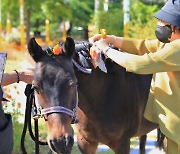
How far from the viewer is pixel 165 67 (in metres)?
3.75

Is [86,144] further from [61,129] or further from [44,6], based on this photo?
[44,6]

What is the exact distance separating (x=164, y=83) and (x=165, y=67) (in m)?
0.35

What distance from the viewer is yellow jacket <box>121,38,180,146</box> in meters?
3.73

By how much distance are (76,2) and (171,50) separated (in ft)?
94.9

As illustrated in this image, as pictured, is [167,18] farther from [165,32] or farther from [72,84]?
[72,84]

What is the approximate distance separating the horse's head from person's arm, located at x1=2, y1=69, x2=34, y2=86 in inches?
5.6

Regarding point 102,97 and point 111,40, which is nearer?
point 111,40

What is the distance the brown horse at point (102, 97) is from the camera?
13.2 ft

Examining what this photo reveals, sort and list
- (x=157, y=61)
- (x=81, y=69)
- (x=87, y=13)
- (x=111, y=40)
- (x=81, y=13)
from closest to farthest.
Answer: (x=157, y=61), (x=81, y=69), (x=111, y=40), (x=81, y=13), (x=87, y=13)

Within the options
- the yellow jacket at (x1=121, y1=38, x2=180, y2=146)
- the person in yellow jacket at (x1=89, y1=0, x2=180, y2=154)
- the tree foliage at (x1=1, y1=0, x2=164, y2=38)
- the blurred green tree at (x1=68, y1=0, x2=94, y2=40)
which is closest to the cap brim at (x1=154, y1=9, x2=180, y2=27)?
the person in yellow jacket at (x1=89, y1=0, x2=180, y2=154)

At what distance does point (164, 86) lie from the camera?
405cm

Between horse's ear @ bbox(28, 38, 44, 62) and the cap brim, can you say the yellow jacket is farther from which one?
horse's ear @ bbox(28, 38, 44, 62)

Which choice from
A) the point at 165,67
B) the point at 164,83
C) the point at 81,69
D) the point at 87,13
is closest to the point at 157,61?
the point at 165,67

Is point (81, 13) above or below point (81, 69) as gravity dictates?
below
